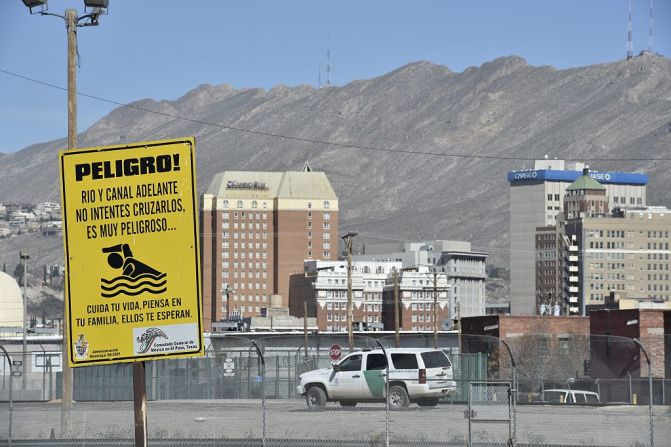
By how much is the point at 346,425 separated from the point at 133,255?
23.9 metres

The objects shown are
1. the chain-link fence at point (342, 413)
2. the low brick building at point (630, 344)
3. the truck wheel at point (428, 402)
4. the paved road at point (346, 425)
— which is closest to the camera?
the chain-link fence at point (342, 413)

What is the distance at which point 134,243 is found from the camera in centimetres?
1269

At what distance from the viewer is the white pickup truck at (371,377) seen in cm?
4122

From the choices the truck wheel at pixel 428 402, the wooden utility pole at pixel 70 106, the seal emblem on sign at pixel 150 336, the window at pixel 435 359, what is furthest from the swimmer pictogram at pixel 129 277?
the window at pixel 435 359

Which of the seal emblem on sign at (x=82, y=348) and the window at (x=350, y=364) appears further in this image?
the window at (x=350, y=364)

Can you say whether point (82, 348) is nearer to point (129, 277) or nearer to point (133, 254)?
point (129, 277)

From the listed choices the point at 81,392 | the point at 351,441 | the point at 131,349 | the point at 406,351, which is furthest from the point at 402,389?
the point at 131,349

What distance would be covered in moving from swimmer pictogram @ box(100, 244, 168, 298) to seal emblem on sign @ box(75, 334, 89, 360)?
17.9 inches

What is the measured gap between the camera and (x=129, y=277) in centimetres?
1282

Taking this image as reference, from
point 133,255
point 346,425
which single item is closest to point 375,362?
point 346,425

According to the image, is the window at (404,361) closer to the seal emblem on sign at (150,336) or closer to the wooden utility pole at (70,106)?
the wooden utility pole at (70,106)

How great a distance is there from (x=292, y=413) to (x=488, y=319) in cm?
5381

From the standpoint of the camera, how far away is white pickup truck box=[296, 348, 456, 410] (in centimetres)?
4122

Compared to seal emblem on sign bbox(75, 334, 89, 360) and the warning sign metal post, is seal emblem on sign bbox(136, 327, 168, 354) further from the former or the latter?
seal emblem on sign bbox(75, 334, 89, 360)
